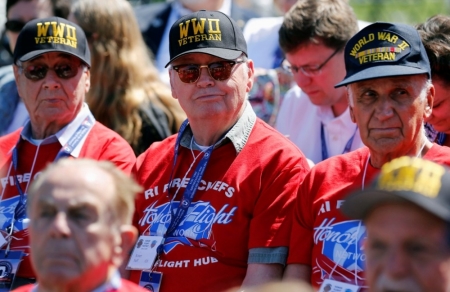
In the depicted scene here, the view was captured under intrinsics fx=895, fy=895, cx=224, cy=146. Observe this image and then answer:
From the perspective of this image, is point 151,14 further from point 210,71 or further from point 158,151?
point 210,71

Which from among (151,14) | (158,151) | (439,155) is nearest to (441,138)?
(439,155)

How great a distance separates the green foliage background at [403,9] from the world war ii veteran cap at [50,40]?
28.1 feet

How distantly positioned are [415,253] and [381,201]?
0.19 meters

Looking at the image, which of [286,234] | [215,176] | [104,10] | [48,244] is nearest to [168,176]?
[215,176]

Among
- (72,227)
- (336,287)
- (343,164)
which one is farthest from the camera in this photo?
(343,164)

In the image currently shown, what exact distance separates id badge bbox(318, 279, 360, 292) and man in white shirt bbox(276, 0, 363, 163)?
147 cm

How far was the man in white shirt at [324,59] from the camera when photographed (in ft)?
17.4

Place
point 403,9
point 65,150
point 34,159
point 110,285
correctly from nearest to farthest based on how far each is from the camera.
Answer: point 110,285, point 65,150, point 34,159, point 403,9

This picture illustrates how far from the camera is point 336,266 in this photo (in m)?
3.93

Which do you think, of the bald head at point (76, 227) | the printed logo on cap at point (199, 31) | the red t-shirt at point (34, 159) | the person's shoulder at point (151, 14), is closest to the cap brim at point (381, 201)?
the bald head at point (76, 227)

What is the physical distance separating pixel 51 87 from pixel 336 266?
2092 millimetres

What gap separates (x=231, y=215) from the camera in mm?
4277

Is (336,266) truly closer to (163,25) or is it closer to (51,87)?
(51,87)

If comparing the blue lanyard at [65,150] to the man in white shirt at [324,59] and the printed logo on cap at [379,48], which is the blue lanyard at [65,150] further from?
the printed logo on cap at [379,48]
